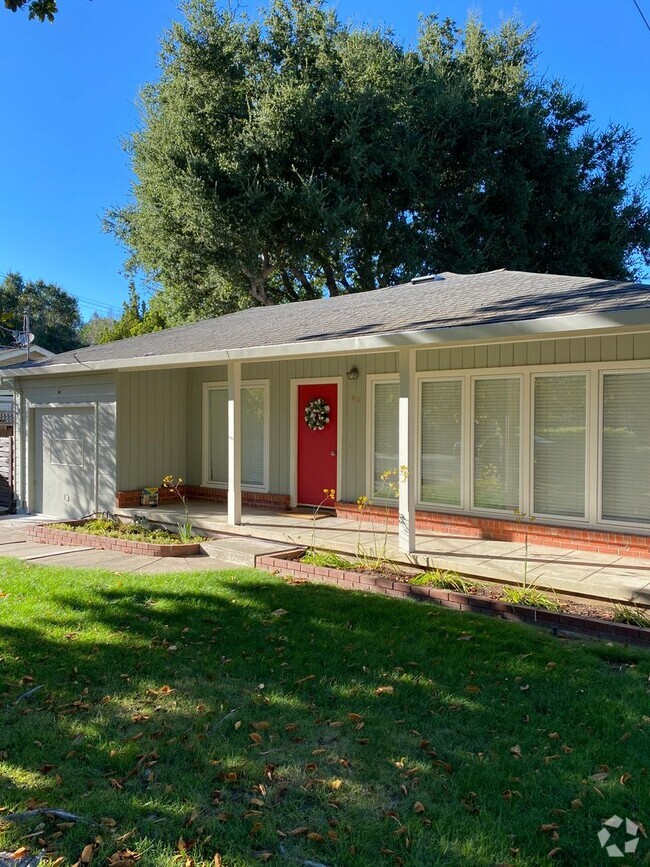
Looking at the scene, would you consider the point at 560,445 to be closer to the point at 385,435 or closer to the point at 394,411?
the point at 394,411

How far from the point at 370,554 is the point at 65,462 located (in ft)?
21.5

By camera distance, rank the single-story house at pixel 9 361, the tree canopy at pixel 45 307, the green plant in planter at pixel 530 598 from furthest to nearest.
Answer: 1. the tree canopy at pixel 45 307
2. the single-story house at pixel 9 361
3. the green plant in planter at pixel 530 598

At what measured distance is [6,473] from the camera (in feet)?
39.7

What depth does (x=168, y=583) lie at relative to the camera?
20.6ft

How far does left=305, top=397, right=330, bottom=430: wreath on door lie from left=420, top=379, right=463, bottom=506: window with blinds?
1.67 meters

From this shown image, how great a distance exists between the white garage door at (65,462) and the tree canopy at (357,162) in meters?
7.91

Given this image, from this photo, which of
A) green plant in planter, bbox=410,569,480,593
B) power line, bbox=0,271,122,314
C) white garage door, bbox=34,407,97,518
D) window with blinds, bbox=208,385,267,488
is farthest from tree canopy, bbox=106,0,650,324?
power line, bbox=0,271,122,314

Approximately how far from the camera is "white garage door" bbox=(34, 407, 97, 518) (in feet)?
35.0

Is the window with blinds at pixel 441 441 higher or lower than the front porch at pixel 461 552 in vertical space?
higher

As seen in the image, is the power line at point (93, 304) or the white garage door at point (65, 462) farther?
the power line at point (93, 304)

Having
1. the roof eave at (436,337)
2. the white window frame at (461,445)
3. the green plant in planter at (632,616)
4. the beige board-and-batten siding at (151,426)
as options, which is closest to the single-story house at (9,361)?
the beige board-and-batten siding at (151,426)

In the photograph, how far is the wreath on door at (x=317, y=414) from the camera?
32.0 feet

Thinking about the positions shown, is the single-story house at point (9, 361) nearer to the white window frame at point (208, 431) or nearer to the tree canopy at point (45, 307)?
the white window frame at point (208, 431)

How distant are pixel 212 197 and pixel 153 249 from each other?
344 centimetres
